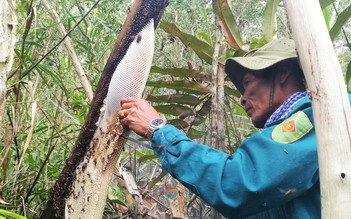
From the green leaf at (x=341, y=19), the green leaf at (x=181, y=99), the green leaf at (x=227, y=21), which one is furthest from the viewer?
the green leaf at (x=181, y=99)

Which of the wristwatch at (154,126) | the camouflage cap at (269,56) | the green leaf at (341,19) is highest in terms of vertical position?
the green leaf at (341,19)

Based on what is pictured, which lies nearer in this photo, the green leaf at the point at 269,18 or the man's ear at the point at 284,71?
the man's ear at the point at 284,71

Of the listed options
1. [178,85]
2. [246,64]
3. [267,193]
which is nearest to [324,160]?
[267,193]

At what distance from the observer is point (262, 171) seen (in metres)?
1.25

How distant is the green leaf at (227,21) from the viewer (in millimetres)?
2123

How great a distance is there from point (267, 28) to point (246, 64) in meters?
0.73

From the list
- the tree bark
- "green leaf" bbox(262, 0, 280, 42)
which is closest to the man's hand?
the tree bark

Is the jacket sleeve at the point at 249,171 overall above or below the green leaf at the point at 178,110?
above

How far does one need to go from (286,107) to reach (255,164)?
12.7 inches

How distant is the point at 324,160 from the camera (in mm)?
945

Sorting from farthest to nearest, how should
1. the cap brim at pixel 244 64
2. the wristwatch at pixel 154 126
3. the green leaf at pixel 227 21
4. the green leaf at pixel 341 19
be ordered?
1. the green leaf at pixel 227 21
2. the green leaf at pixel 341 19
3. the cap brim at pixel 244 64
4. the wristwatch at pixel 154 126

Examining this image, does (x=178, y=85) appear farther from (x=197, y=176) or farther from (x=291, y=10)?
(x=291, y=10)

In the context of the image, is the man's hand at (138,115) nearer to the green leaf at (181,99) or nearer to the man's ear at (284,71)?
the man's ear at (284,71)

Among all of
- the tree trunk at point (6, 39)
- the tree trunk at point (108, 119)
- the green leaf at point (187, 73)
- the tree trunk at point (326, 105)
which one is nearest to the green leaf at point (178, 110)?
the green leaf at point (187, 73)
